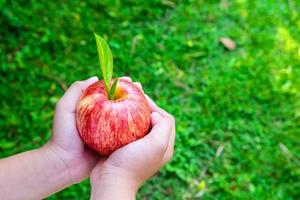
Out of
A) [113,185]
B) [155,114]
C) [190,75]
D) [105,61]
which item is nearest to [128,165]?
[113,185]

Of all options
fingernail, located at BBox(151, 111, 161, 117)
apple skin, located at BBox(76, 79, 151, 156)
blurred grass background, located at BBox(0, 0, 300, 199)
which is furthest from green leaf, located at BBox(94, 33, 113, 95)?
blurred grass background, located at BBox(0, 0, 300, 199)

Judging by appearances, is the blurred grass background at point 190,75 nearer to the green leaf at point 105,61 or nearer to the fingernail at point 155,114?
the fingernail at point 155,114

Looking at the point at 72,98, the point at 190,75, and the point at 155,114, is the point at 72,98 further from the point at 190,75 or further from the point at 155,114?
the point at 190,75

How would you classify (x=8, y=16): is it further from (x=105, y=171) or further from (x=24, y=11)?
(x=105, y=171)

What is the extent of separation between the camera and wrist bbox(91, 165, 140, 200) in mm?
1394

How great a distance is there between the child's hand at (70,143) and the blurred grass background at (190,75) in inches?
30.8

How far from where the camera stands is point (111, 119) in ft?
4.65

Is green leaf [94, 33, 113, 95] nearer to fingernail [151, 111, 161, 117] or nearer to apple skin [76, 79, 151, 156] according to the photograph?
apple skin [76, 79, 151, 156]

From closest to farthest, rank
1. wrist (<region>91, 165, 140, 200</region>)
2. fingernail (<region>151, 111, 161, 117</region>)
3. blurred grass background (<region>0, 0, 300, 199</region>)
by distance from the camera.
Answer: wrist (<region>91, 165, 140, 200</region>) → fingernail (<region>151, 111, 161, 117</region>) → blurred grass background (<region>0, 0, 300, 199</region>)

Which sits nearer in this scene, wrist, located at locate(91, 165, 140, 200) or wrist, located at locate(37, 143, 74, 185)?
wrist, located at locate(91, 165, 140, 200)

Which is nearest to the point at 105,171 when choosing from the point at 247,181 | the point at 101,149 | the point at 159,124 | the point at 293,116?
the point at 101,149

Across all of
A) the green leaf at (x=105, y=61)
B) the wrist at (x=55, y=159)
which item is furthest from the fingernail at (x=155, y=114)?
the wrist at (x=55, y=159)

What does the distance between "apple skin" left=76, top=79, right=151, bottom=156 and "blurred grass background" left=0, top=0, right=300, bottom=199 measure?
995mm

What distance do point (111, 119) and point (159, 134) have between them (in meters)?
0.16
